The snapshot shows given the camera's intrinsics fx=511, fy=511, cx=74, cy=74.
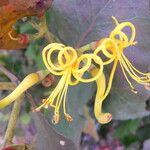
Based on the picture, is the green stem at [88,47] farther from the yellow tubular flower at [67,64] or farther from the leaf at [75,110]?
the leaf at [75,110]

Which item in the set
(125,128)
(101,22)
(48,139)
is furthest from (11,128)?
(125,128)

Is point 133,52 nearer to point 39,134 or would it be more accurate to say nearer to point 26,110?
point 39,134

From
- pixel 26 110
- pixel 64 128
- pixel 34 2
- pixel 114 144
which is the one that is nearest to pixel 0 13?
pixel 34 2

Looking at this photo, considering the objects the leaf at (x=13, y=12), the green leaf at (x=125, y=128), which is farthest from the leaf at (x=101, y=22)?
the green leaf at (x=125, y=128)

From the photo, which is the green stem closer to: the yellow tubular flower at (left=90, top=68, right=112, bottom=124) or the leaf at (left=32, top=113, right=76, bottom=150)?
the yellow tubular flower at (left=90, top=68, right=112, bottom=124)

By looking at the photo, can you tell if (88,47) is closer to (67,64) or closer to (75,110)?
Answer: (67,64)
